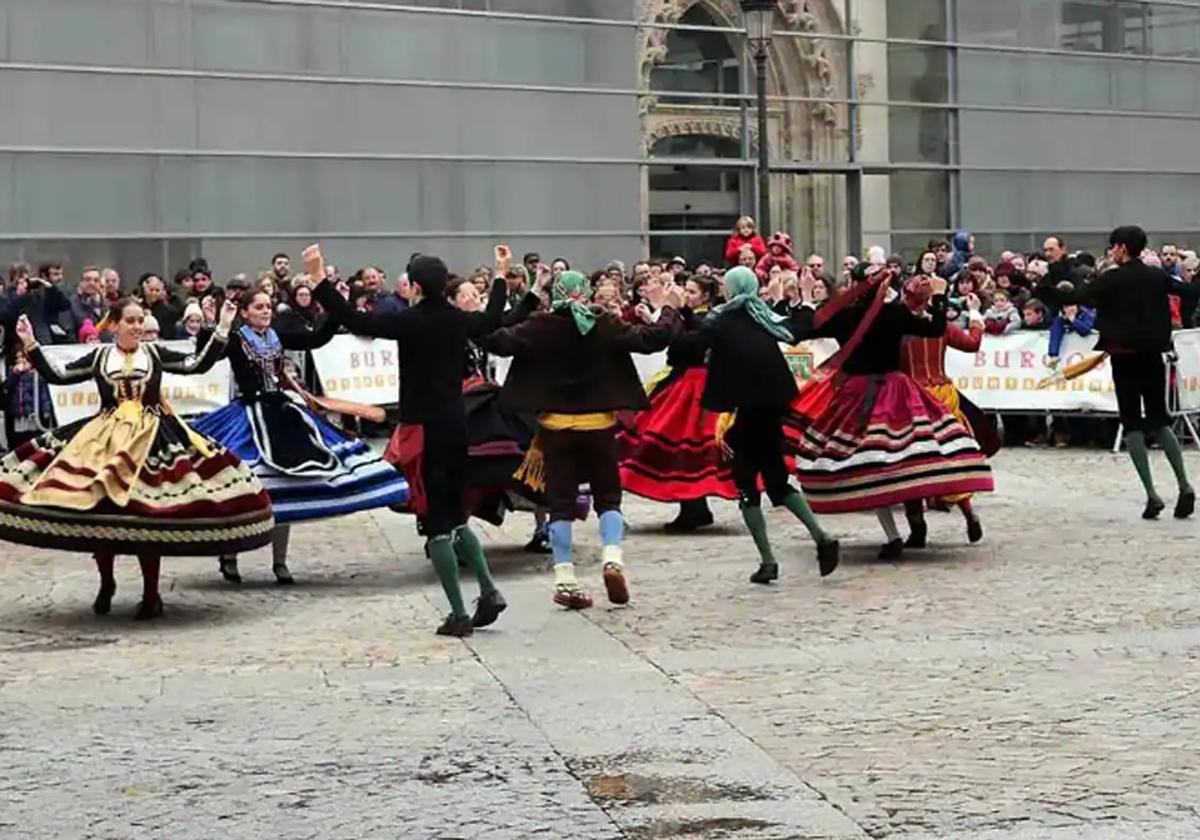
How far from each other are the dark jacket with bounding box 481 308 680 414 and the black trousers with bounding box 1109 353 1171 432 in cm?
441

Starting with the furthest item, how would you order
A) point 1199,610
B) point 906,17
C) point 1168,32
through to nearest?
point 1168,32 → point 906,17 → point 1199,610

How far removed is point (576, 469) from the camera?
37.6 feet

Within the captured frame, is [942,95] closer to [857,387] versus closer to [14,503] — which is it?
[857,387]

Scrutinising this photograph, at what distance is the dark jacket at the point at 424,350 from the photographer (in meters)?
10.8

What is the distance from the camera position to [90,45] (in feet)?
74.5

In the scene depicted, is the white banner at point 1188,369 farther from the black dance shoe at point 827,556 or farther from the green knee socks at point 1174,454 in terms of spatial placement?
the black dance shoe at point 827,556

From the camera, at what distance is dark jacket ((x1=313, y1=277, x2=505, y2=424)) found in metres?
10.8

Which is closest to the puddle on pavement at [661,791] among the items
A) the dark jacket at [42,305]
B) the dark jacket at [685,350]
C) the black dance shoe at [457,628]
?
the black dance shoe at [457,628]

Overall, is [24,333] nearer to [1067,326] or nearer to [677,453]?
[677,453]

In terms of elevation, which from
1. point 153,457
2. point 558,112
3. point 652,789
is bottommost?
point 652,789

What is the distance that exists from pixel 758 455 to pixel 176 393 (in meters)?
8.62

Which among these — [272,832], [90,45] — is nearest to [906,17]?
[90,45]

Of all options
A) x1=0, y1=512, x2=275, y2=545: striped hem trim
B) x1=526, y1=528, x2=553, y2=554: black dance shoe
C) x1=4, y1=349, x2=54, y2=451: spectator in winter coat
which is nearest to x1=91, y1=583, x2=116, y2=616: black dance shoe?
x1=0, y1=512, x2=275, y2=545: striped hem trim

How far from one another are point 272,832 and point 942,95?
2492 cm
